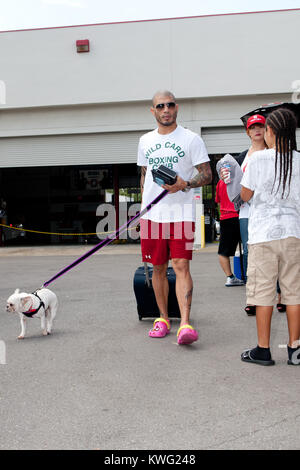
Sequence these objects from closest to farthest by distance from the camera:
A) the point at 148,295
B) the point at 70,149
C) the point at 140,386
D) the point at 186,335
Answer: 1. the point at 140,386
2. the point at 186,335
3. the point at 148,295
4. the point at 70,149

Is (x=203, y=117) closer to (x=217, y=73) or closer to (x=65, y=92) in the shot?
(x=217, y=73)

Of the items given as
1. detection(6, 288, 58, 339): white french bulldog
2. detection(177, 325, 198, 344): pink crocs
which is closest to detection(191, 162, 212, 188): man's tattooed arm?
detection(177, 325, 198, 344): pink crocs

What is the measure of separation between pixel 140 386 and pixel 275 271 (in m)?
1.20

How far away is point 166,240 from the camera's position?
4.38m

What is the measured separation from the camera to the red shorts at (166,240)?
427 centimetres

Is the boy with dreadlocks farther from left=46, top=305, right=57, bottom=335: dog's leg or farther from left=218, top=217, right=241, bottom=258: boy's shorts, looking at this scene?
left=218, top=217, right=241, bottom=258: boy's shorts

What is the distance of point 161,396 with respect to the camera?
305 cm

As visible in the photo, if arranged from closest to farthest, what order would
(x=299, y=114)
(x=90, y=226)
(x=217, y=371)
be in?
(x=217, y=371)
(x=299, y=114)
(x=90, y=226)

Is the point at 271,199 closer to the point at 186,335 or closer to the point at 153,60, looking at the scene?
the point at 186,335

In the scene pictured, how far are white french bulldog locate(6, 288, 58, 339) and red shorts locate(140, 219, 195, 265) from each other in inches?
37.5

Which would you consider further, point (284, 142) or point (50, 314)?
point (50, 314)

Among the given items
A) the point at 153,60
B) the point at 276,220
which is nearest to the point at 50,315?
the point at 276,220

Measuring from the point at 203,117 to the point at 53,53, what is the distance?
5124mm
